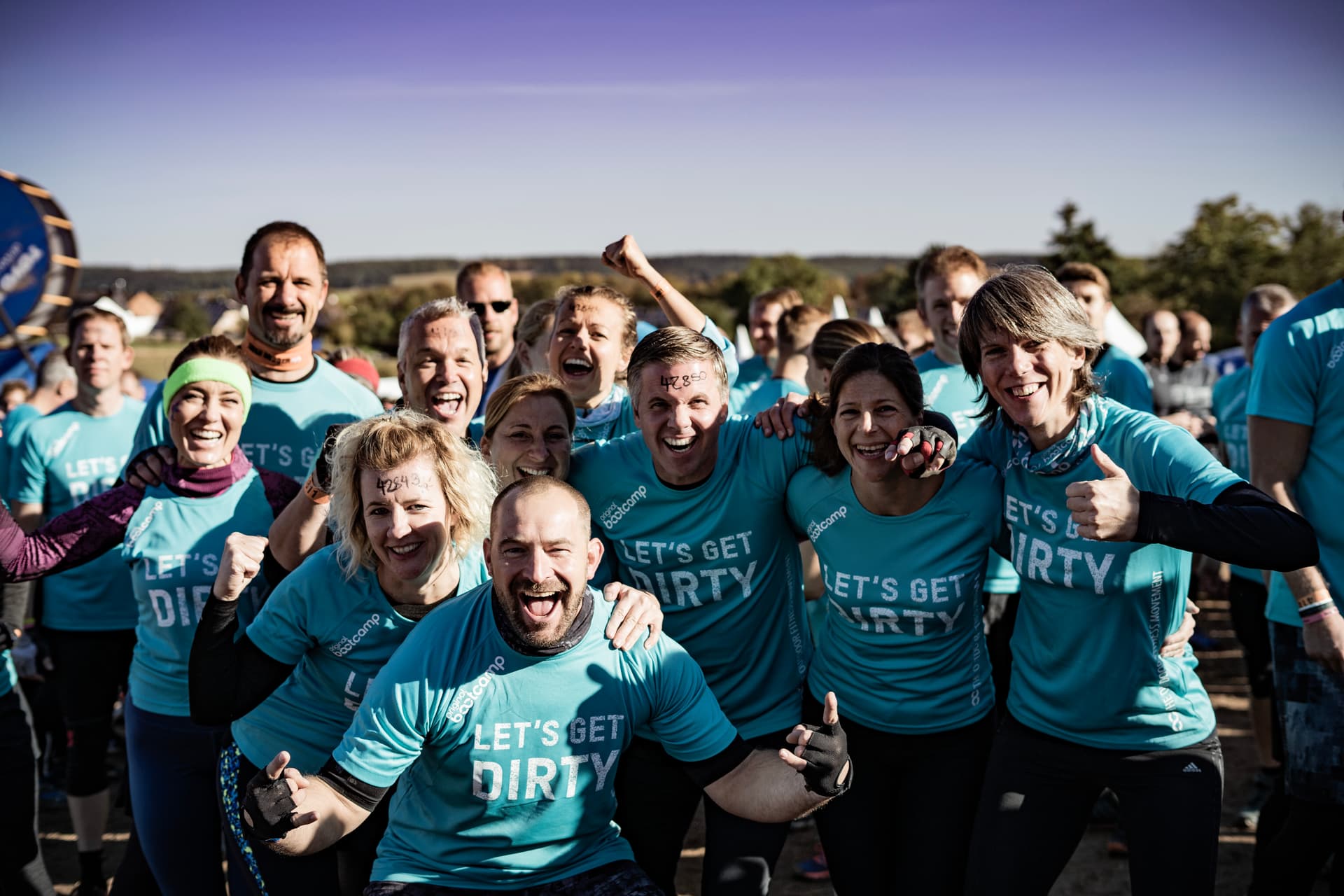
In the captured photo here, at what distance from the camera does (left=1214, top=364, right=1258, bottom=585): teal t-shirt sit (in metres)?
6.05

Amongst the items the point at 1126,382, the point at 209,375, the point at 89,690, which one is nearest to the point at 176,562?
the point at 209,375

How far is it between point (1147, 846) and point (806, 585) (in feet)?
5.51

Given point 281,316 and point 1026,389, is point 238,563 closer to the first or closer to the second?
point 281,316

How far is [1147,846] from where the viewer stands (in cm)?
284

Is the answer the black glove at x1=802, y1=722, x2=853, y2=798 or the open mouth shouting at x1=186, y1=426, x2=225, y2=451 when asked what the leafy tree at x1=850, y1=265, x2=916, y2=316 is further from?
the black glove at x1=802, y1=722, x2=853, y2=798

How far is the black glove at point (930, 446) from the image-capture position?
9.14 ft

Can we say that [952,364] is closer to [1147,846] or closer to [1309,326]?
[1309,326]

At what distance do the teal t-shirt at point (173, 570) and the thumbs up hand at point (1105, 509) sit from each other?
8.15ft

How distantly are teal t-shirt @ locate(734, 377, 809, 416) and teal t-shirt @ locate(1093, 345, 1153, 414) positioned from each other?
172 centimetres

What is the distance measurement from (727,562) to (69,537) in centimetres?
225

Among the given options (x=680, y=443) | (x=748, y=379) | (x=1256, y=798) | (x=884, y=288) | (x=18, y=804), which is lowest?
(x=1256, y=798)

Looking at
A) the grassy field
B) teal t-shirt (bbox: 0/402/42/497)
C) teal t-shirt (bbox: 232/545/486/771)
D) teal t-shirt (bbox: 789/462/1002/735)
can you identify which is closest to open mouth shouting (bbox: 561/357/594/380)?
teal t-shirt (bbox: 232/545/486/771)

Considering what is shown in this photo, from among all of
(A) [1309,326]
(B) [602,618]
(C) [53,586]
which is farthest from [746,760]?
(C) [53,586]

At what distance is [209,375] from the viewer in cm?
354
